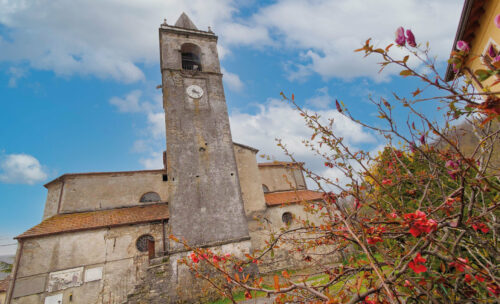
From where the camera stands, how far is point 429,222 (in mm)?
1200

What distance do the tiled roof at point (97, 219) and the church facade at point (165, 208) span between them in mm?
48

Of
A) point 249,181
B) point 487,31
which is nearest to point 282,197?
point 249,181

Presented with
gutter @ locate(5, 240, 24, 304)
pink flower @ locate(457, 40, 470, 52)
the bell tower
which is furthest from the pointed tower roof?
pink flower @ locate(457, 40, 470, 52)

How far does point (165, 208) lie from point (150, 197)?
2.06 metres

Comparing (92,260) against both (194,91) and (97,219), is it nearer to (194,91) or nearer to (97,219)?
(97,219)

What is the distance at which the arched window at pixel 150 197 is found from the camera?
46.0ft

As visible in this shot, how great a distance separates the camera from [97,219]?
37.1 ft

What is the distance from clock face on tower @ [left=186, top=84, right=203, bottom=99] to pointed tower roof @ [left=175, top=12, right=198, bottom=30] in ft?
18.5

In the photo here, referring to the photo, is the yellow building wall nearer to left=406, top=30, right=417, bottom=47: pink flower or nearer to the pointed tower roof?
left=406, top=30, right=417, bottom=47: pink flower

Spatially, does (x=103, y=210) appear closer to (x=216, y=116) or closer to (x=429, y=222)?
(x=216, y=116)

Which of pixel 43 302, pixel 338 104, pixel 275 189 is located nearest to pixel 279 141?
pixel 338 104

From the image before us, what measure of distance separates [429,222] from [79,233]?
1334 cm

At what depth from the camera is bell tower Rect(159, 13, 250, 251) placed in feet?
36.2

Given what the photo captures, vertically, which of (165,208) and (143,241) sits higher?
(165,208)
